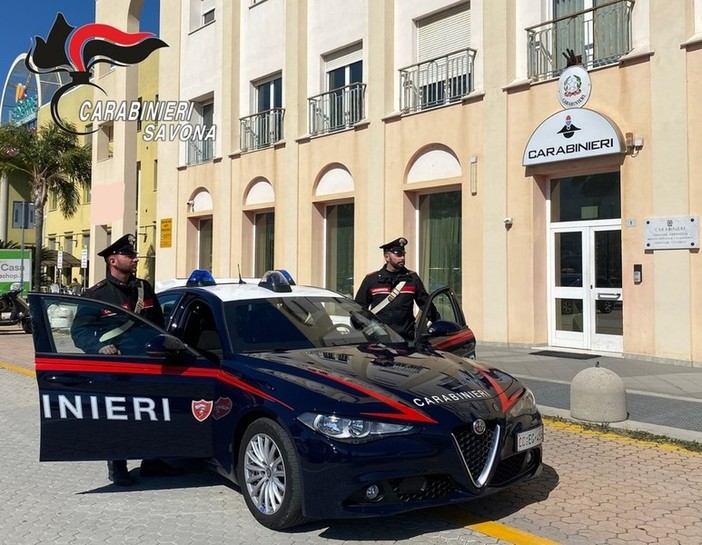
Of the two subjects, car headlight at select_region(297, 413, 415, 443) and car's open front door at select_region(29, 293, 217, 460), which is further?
car's open front door at select_region(29, 293, 217, 460)

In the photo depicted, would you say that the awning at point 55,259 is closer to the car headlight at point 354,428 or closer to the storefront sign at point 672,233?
the storefront sign at point 672,233

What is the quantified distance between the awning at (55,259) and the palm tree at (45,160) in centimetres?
186

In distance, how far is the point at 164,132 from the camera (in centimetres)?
2325

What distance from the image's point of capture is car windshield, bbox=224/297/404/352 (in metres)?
4.87

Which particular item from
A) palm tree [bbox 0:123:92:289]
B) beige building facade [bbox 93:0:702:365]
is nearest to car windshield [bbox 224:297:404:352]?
beige building facade [bbox 93:0:702:365]

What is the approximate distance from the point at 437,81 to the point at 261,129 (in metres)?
6.45

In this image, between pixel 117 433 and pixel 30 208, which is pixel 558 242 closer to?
pixel 117 433

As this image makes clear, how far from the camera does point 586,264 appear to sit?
12.3m

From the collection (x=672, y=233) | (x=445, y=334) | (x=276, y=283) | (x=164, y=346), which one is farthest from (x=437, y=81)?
(x=164, y=346)

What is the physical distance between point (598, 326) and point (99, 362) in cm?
952

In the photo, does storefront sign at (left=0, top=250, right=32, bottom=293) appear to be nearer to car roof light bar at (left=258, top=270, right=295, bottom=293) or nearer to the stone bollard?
car roof light bar at (left=258, top=270, right=295, bottom=293)

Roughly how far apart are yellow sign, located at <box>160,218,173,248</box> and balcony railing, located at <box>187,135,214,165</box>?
85.8 inches

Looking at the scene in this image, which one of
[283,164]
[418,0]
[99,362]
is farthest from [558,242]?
[99,362]

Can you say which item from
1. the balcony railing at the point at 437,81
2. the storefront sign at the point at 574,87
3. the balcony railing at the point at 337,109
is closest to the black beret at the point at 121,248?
the storefront sign at the point at 574,87
